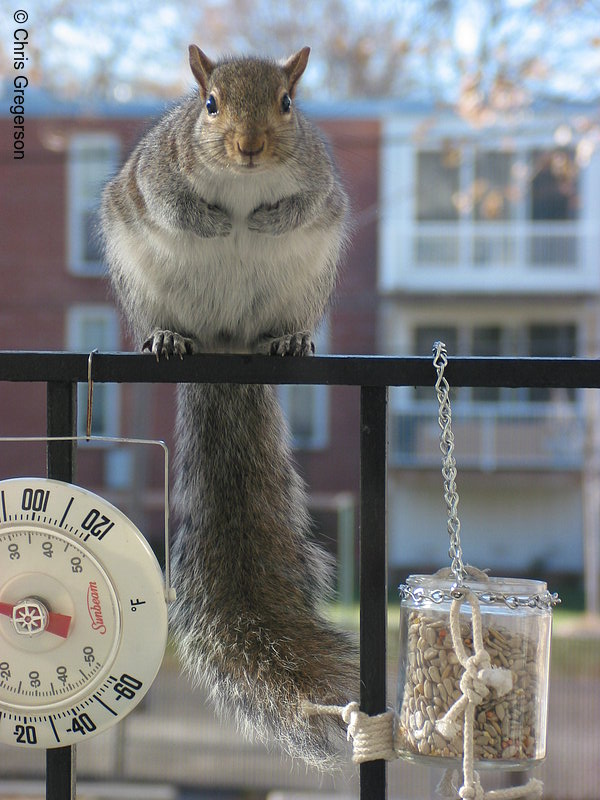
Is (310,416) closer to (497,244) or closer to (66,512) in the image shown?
(497,244)

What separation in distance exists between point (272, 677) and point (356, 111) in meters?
7.38

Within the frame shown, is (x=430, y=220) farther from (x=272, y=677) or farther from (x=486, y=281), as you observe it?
(x=272, y=677)

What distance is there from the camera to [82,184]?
8016mm

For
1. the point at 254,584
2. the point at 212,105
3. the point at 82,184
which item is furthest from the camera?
the point at 82,184

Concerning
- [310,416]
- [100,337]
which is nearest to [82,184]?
[100,337]

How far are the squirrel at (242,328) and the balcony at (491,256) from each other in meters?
7.33

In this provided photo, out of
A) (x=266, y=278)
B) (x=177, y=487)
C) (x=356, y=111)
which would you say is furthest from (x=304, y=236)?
(x=356, y=111)

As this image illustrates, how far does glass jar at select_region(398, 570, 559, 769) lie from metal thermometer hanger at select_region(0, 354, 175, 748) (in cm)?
22

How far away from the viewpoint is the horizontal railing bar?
906 mm

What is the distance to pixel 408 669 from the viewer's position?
92 centimetres

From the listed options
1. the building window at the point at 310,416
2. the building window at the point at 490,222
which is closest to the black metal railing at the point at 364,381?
the building window at the point at 310,416

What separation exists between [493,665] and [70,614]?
0.36m

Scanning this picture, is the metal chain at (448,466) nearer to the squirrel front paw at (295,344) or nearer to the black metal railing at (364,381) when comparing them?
the black metal railing at (364,381)

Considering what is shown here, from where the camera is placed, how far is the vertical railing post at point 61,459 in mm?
919
